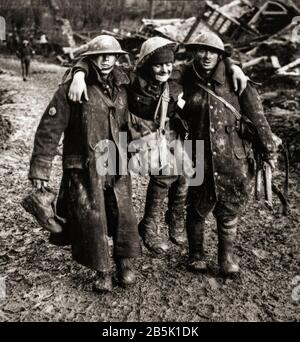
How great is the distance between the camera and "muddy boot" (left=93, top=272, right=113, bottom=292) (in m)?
3.44

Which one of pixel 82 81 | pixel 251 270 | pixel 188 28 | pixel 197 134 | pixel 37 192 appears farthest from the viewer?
pixel 188 28

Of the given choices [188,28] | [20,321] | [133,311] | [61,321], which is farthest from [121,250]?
[188,28]

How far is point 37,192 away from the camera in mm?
3135

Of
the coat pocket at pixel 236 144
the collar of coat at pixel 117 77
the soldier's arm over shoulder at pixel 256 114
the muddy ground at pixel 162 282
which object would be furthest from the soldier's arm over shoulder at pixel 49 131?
the soldier's arm over shoulder at pixel 256 114

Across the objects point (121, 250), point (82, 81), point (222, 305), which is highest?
point (82, 81)

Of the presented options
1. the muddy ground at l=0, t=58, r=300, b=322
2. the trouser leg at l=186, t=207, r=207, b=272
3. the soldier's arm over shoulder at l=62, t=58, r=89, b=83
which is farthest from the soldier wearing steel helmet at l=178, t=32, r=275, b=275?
the soldier's arm over shoulder at l=62, t=58, r=89, b=83

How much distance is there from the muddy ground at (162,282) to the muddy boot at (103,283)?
8 centimetres

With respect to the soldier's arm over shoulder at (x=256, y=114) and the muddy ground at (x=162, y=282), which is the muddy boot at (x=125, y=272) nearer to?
the muddy ground at (x=162, y=282)

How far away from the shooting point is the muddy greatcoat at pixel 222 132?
10.6 ft

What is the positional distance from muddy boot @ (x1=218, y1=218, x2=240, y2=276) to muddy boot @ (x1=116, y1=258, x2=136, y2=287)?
84 centimetres

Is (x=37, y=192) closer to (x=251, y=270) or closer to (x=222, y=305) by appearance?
(x=222, y=305)

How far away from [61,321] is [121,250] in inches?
28.9

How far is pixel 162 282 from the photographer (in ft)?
12.3

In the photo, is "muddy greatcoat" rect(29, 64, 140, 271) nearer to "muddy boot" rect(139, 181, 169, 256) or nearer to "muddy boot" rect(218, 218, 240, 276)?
"muddy boot" rect(139, 181, 169, 256)
